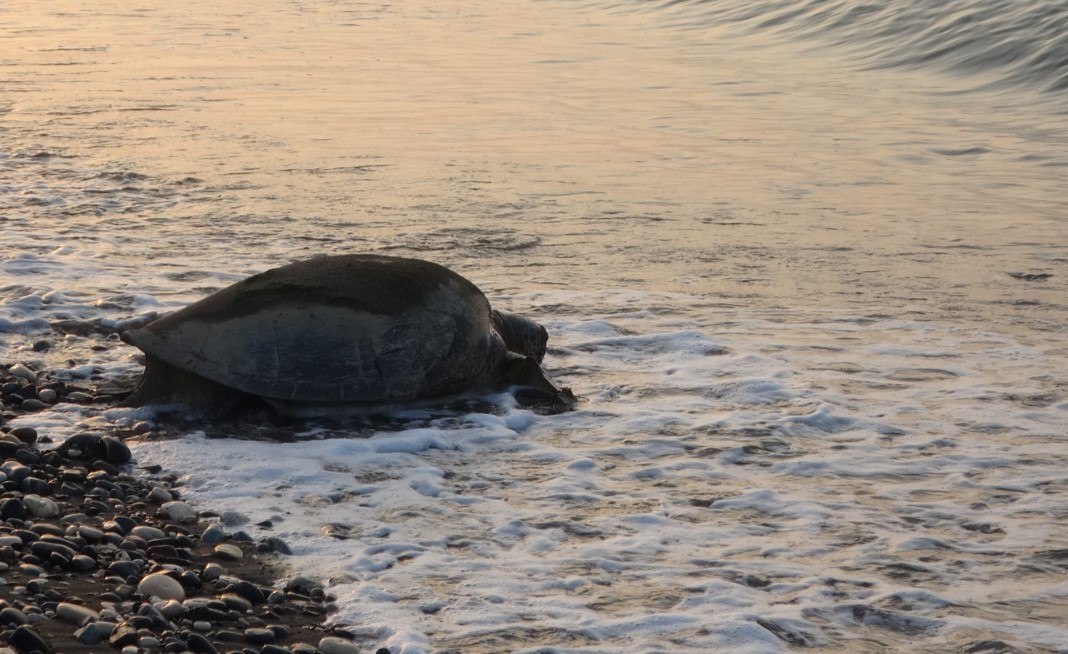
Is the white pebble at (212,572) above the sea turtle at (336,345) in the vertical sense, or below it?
below

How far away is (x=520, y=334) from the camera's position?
654cm

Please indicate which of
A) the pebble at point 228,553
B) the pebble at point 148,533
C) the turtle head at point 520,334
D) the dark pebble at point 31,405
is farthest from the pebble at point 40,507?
the turtle head at point 520,334

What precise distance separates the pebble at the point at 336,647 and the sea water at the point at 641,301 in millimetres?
156

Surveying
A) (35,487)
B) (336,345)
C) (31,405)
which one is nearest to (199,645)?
(35,487)

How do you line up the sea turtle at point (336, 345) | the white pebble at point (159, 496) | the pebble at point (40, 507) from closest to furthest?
1. the pebble at point (40, 507)
2. the white pebble at point (159, 496)
3. the sea turtle at point (336, 345)

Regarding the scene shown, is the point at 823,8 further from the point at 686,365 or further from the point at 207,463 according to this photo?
the point at 207,463

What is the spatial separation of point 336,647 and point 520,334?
294 centimetres

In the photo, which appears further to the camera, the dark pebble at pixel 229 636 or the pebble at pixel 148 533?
the pebble at pixel 148 533

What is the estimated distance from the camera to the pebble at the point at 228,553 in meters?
4.42

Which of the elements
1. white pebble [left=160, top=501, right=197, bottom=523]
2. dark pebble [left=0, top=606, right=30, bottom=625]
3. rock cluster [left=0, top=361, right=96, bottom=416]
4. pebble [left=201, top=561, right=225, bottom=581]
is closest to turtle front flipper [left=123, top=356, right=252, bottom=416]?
rock cluster [left=0, top=361, right=96, bottom=416]

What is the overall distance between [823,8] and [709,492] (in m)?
17.3

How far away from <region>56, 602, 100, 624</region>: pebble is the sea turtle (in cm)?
195

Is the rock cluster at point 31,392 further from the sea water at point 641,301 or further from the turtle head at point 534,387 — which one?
the turtle head at point 534,387

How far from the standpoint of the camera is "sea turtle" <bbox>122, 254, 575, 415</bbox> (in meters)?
5.76
